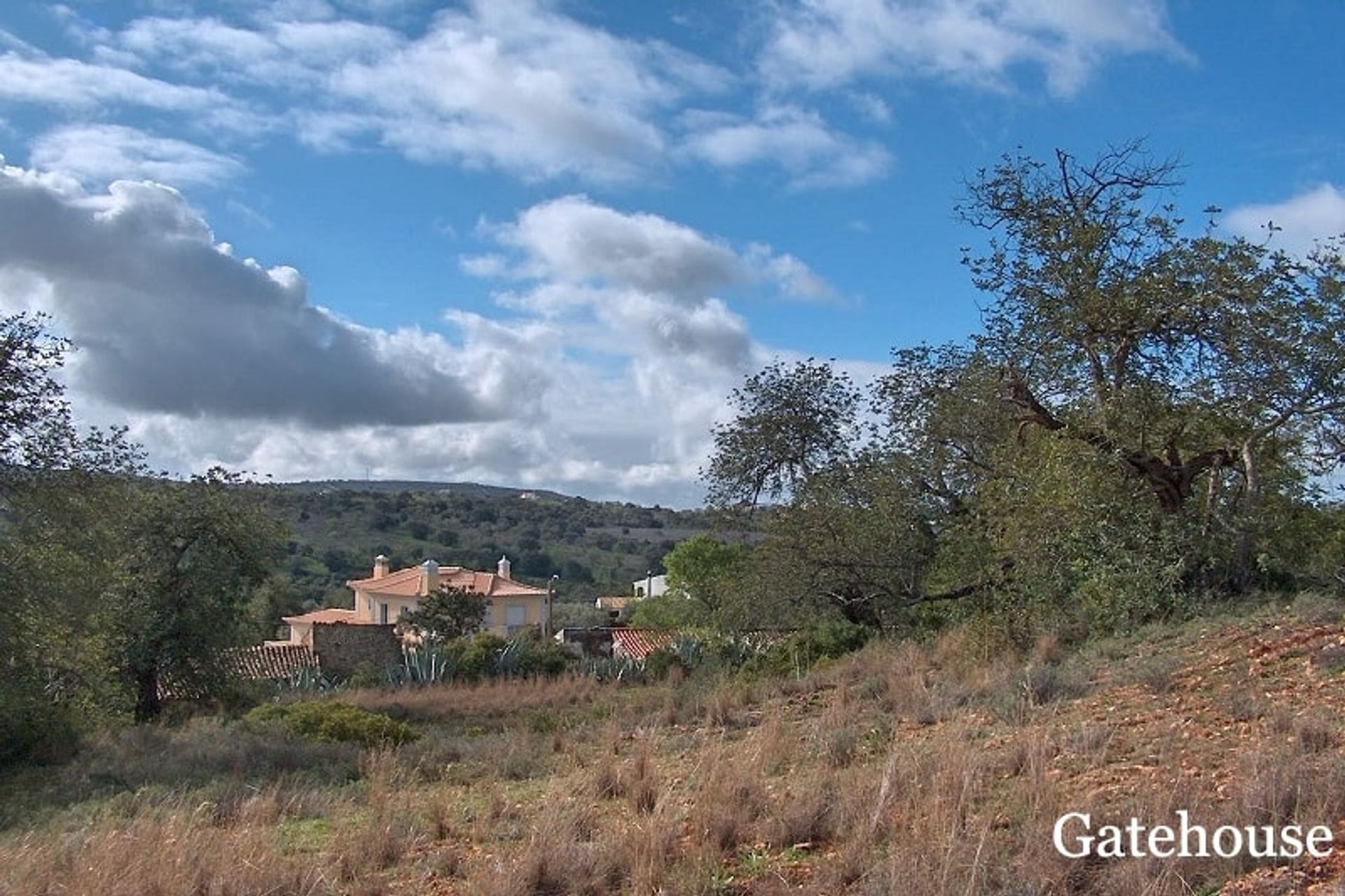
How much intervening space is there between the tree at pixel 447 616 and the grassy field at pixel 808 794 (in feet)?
108

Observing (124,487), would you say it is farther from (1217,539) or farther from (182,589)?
(1217,539)

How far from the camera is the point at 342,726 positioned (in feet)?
53.0

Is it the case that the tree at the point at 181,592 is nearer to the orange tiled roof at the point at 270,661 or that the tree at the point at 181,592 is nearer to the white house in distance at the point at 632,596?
the orange tiled roof at the point at 270,661

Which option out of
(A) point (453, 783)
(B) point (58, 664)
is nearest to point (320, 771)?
(A) point (453, 783)

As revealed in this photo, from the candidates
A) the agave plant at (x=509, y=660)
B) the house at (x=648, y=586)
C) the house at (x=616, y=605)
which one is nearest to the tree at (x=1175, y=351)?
the agave plant at (x=509, y=660)

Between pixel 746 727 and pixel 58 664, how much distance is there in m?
11.2

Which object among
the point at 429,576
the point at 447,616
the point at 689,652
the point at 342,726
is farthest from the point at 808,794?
the point at 429,576

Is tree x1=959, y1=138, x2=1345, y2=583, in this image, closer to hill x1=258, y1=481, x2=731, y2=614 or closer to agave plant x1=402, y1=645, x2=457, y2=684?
agave plant x1=402, y1=645, x2=457, y2=684

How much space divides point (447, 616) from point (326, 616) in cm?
1687

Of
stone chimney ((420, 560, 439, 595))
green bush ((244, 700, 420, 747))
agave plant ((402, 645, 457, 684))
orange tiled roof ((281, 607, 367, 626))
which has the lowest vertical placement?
orange tiled roof ((281, 607, 367, 626))

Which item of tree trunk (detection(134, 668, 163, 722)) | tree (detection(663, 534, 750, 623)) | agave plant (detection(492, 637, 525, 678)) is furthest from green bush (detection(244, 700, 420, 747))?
agave plant (detection(492, 637, 525, 678))

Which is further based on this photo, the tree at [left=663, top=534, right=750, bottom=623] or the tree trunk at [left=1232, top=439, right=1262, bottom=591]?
the tree at [left=663, top=534, right=750, bottom=623]

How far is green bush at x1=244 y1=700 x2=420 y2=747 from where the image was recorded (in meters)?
15.6

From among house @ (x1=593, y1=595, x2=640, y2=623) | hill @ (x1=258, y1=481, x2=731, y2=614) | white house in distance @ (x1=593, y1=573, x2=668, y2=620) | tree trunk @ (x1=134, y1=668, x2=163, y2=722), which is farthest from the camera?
hill @ (x1=258, y1=481, x2=731, y2=614)
